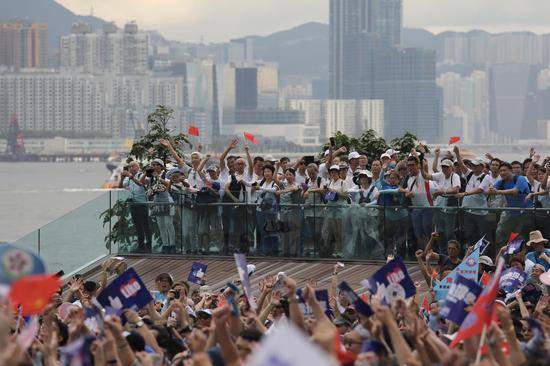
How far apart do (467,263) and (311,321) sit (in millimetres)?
4465

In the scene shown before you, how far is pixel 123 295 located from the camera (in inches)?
515

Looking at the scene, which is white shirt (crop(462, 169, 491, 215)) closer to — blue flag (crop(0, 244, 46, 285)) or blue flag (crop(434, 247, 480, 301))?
blue flag (crop(434, 247, 480, 301))

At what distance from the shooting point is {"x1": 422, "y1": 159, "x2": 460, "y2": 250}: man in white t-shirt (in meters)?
21.5

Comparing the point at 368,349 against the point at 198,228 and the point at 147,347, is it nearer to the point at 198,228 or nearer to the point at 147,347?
the point at 147,347

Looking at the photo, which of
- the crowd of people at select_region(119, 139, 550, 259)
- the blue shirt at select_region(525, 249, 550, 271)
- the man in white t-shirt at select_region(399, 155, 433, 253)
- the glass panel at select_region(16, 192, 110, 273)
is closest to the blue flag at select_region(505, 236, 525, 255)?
the blue shirt at select_region(525, 249, 550, 271)

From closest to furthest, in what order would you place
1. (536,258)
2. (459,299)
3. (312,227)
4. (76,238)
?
(459,299)
(536,258)
(312,227)
(76,238)

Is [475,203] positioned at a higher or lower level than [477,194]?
lower

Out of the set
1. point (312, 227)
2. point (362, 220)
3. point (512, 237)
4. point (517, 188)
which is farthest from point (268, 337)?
point (312, 227)

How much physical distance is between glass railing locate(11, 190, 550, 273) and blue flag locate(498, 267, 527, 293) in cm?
429

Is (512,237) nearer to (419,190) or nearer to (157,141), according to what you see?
(419,190)

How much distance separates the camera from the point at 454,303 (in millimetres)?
11758

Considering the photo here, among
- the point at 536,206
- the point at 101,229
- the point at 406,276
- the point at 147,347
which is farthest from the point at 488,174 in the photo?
the point at 147,347

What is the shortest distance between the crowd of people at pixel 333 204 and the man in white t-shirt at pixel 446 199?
0.04 feet

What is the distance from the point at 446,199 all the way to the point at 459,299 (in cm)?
971
